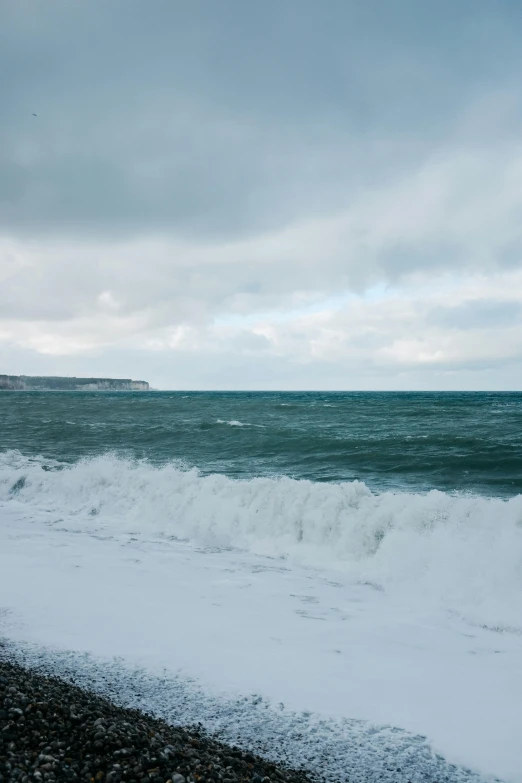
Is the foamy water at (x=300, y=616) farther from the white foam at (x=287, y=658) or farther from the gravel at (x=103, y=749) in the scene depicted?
the gravel at (x=103, y=749)

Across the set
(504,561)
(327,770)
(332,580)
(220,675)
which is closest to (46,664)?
(220,675)

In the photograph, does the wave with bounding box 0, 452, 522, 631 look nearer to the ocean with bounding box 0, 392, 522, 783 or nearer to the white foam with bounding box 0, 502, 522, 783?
the ocean with bounding box 0, 392, 522, 783

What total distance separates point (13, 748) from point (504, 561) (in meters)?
8.24

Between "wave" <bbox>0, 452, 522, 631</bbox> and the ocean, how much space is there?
44 mm

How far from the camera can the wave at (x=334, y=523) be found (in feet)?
27.8

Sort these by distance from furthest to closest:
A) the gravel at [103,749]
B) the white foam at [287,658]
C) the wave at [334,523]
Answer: the wave at [334,523]
the white foam at [287,658]
the gravel at [103,749]

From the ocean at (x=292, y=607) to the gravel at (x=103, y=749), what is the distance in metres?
A: 0.35

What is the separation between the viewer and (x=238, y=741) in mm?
3955

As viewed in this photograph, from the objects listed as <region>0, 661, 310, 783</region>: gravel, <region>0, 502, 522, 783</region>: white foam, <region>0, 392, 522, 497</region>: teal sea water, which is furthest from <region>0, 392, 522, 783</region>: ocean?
<region>0, 392, 522, 497</region>: teal sea water

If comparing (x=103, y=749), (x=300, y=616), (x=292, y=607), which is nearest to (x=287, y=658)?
(x=300, y=616)

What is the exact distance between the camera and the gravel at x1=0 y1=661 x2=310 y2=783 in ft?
10.4

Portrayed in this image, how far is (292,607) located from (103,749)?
4.14 meters

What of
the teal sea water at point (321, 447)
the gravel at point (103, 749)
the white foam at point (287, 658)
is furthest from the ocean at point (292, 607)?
the teal sea water at point (321, 447)

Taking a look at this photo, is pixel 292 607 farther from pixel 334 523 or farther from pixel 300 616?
pixel 334 523
